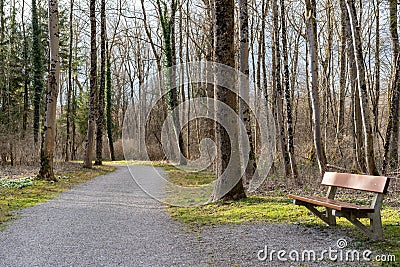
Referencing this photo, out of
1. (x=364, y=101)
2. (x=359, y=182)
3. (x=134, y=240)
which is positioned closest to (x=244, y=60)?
(x=364, y=101)

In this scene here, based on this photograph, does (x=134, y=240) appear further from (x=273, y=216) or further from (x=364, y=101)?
(x=364, y=101)

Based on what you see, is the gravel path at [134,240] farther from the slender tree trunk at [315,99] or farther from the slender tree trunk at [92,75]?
the slender tree trunk at [92,75]

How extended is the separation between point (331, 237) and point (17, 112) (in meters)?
25.6

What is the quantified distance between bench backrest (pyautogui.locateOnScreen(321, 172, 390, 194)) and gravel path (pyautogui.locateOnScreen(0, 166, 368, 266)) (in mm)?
711

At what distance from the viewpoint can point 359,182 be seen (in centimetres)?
528

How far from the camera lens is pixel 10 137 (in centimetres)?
2088

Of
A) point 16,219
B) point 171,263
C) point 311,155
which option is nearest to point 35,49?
point 311,155

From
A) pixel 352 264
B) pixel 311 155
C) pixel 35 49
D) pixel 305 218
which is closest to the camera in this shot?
pixel 352 264

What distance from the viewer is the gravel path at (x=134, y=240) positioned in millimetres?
4715

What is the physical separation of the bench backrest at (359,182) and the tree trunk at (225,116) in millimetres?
2657

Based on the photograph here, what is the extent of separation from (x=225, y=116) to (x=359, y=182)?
3.65 meters

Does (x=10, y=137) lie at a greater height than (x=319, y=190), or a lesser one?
greater

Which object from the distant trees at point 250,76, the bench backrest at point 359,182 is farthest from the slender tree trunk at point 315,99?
the bench backrest at point 359,182

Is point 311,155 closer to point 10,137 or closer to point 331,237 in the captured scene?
point 331,237
